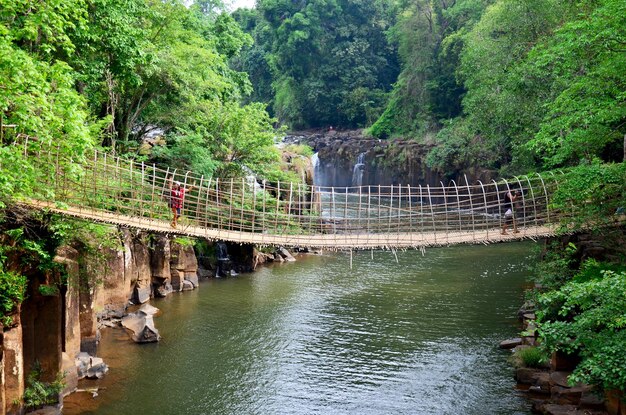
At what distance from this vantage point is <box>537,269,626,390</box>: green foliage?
8.57 m

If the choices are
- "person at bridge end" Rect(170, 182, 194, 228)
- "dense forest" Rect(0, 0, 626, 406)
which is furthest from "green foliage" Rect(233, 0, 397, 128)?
"person at bridge end" Rect(170, 182, 194, 228)

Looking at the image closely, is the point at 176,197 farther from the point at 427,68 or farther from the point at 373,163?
the point at 427,68

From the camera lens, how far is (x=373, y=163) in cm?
4500

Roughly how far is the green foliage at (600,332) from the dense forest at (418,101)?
0.08ft

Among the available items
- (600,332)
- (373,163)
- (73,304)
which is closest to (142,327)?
(73,304)

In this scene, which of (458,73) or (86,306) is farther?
(458,73)

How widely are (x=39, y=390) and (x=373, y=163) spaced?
3587 centimetres

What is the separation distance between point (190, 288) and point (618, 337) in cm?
1433

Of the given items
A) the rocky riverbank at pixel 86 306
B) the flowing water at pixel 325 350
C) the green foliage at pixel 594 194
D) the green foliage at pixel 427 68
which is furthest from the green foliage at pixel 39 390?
the green foliage at pixel 427 68

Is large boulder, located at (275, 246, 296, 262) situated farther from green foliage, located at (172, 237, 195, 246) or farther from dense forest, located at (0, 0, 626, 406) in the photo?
green foliage, located at (172, 237, 195, 246)

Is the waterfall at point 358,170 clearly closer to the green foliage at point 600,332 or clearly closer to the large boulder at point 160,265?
the large boulder at point 160,265

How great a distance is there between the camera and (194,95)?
2156cm

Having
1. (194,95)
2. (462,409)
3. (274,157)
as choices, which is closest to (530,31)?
(274,157)

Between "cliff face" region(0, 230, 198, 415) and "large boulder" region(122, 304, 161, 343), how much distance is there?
936mm
